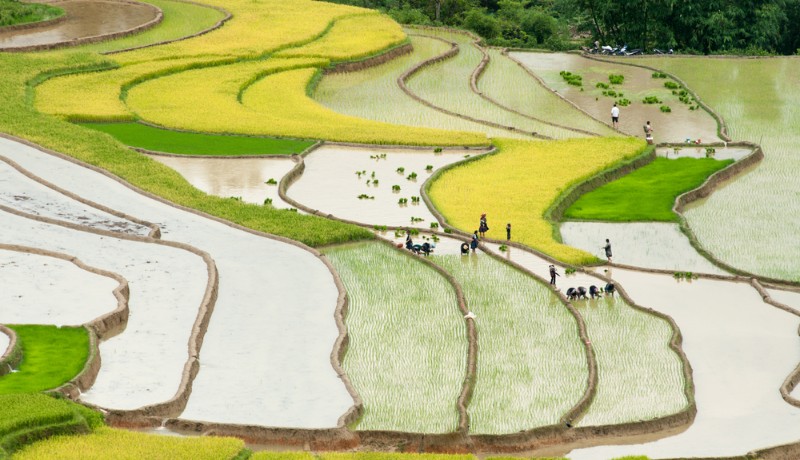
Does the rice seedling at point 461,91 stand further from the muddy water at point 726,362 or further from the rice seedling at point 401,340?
the muddy water at point 726,362

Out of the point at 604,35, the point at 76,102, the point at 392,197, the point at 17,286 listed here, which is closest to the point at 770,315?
the point at 392,197

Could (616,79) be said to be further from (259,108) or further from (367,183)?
(367,183)

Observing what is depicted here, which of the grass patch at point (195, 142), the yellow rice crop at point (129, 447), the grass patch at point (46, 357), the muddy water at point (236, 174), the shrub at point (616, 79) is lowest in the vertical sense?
the shrub at point (616, 79)

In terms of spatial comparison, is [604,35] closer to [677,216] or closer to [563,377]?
[677,216]

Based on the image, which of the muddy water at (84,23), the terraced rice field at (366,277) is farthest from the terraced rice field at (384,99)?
the muddy water at (84,23)

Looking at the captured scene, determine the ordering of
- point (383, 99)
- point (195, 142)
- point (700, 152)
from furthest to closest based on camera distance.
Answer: point (383, 99) → point (700, 152) → point (195, 142)

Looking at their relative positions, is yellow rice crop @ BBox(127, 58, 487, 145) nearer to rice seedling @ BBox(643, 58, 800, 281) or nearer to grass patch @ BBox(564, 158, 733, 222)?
grass patch @ BBox(564, 158, 733, 222)

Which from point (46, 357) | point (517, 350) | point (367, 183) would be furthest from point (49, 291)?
point (367, 183)
